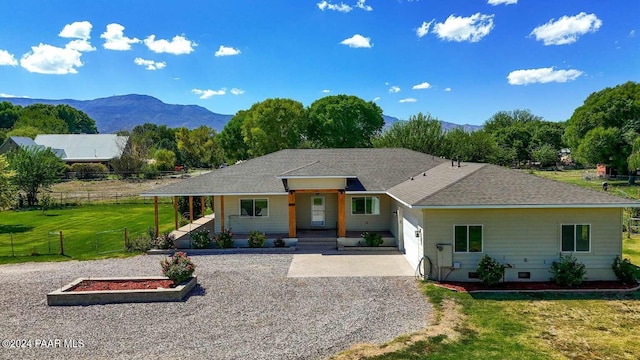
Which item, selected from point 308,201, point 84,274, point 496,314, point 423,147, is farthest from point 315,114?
point 496,314

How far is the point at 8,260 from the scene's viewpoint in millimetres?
16312

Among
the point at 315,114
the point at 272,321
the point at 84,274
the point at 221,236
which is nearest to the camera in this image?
the point at 272,321

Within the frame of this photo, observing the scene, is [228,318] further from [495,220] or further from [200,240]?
[495,220]

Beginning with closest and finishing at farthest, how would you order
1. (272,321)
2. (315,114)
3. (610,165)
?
1. (272,321)
2. (610,165)
3. (315,114)

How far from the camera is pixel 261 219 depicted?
64.8 feet

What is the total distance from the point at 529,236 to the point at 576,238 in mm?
1518

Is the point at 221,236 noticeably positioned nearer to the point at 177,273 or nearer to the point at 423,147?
the point at 177,273

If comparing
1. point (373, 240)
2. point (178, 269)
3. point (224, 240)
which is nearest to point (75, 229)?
point (224, 240)

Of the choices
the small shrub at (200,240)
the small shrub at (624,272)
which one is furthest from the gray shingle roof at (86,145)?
the small shrub at (624,272)

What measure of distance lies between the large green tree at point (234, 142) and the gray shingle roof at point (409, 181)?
37.7m

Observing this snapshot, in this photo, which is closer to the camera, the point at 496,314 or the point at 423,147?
the point at 496,314

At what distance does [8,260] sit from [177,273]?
9626mm

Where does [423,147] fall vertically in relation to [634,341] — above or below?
above

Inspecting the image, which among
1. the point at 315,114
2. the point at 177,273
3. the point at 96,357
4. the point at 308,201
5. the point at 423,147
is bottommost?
the point at 96,357
